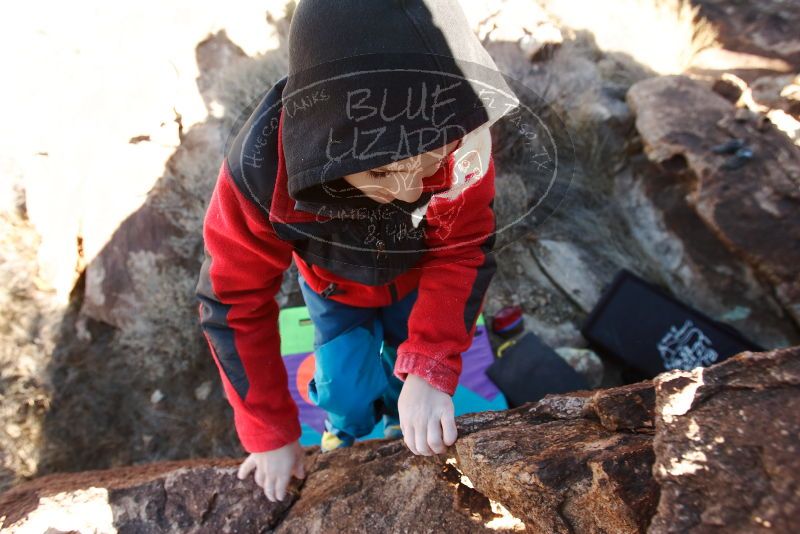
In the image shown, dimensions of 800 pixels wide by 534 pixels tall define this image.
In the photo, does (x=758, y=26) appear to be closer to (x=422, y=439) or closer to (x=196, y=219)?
(x=196, y=219)

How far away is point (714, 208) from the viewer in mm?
2984

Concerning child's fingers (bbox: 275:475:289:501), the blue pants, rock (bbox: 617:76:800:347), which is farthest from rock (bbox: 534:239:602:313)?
child's fingers (bbox: 275:475:289:501)

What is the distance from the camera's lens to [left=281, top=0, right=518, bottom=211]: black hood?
0.76 metres

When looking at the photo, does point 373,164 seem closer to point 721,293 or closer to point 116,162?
point 116,162

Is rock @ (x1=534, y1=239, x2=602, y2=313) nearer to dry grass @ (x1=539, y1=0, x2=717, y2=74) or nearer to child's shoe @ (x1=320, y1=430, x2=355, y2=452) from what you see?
child's shoe @ (x1=320, y1=430, x2=355, y2=452)

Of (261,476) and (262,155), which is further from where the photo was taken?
(261,476)

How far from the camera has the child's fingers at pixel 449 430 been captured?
3.76 ft

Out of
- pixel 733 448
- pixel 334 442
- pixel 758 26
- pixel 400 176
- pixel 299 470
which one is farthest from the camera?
pixel 758 26

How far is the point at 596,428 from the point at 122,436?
2.35 meters

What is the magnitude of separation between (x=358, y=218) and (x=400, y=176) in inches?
8.6

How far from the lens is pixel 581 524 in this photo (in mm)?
913

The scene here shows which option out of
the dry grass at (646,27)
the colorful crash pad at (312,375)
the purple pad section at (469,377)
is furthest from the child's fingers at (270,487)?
the dry grass at (646,27)

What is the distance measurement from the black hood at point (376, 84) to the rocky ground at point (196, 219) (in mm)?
1290
